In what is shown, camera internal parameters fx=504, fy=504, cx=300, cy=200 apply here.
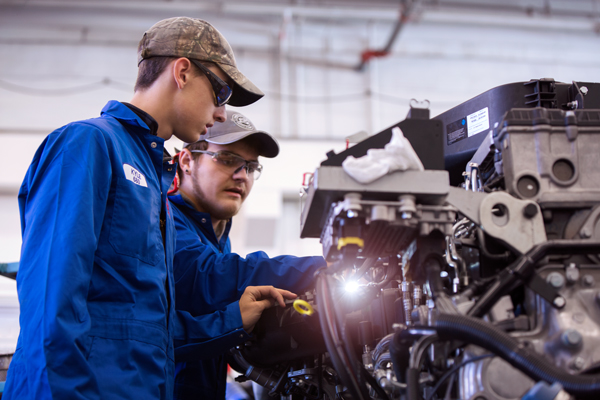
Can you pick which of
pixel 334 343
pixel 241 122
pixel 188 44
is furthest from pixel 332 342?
pixel 241 122

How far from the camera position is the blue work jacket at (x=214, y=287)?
1641mm

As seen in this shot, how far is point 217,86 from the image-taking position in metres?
1.56

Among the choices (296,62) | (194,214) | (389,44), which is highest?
(389,44)

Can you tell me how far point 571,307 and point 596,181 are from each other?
1.02 feet

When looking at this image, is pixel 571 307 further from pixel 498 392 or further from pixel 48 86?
pixel 48 86

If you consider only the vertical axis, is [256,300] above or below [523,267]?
below

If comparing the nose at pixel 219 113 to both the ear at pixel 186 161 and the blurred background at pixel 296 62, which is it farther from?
the blurred background at pixel 296 62

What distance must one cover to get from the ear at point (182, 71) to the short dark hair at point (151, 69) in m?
0.02

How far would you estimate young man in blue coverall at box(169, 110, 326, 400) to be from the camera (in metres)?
1.75

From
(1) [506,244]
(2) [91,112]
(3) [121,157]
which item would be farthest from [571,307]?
(2) [91,112]

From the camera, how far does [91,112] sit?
5402 mm

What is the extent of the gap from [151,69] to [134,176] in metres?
0.40

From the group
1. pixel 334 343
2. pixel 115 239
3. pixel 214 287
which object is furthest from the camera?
pixel 214 287

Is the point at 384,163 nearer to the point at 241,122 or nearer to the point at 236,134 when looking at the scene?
the point at 236,134
